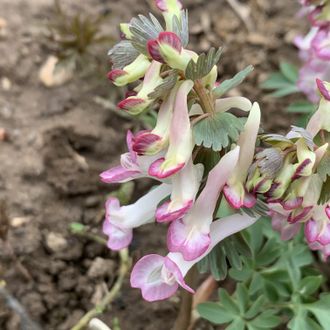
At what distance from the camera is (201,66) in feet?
4.80

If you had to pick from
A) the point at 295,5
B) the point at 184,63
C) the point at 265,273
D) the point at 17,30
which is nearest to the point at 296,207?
the point at 184,63

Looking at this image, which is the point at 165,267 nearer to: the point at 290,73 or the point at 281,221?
the point at 281,221

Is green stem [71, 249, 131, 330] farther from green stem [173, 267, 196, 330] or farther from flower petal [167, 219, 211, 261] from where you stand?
flower petal [167, 219, 211, 261]

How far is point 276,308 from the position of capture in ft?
6.73

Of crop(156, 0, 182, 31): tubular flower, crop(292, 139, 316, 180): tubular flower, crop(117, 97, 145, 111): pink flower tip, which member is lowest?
crop(292, 139, 316, 180): tubular flower

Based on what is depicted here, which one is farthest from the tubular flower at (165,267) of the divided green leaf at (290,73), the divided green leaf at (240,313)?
the divided green leaf at (290,73)

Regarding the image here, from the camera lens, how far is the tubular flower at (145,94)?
1.45m

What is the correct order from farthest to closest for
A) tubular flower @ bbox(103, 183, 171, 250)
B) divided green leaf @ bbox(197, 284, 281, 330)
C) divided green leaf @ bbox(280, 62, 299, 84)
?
divided green leaf @ bbox(280, 62, 299, 84), divided green leaf @ bbox(197, 284, 281, 330), tubular flower @ bbox(103, 183, 171, 250)

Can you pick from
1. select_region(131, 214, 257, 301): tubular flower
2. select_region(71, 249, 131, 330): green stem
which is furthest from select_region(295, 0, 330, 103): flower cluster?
select_region(71, 249, 131, 330): green stem

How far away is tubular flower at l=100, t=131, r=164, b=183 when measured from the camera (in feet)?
5.22

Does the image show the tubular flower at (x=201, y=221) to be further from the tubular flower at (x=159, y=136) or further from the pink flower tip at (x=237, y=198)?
the tubular flower at (x=159, y=136)

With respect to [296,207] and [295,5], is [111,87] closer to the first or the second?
[295,5]

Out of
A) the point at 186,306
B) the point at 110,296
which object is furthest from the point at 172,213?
the point at 110,296

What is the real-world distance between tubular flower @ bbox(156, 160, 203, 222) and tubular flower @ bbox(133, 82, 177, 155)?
8 centimetres
